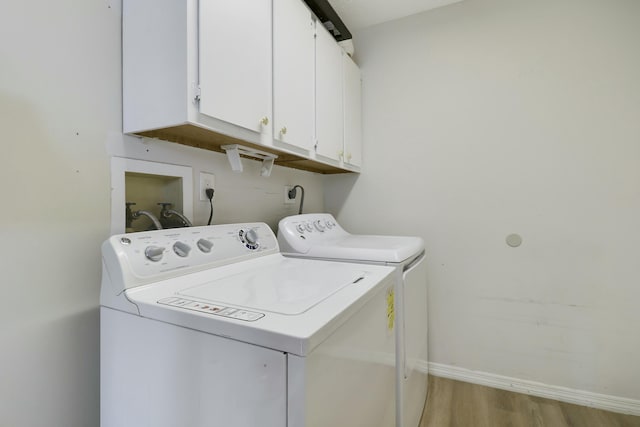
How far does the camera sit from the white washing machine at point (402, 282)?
1.13 m

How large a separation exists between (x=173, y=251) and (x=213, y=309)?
14.5 inches

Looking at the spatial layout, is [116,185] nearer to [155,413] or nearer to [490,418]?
[155,413]

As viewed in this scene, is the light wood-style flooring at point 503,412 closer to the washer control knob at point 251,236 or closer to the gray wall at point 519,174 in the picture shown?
the gray wall at point 519,174

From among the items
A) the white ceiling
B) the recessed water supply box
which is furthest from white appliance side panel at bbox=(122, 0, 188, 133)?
the white ceiling

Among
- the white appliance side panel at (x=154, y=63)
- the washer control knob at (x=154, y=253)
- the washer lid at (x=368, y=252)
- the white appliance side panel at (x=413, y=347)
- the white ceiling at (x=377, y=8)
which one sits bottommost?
the white appliance side panel at (x=413, y=347)

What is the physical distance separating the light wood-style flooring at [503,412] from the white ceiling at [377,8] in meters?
2.45

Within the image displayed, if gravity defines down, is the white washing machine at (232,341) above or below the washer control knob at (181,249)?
below

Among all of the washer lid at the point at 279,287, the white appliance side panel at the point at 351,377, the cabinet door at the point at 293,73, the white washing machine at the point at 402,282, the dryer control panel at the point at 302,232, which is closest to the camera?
the white appliance side panel at the point at 351,377

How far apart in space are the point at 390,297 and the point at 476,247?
111 centimetres

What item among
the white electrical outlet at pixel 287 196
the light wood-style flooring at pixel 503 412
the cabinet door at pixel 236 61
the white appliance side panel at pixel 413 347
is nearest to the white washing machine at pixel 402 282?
the white appliance side panel at pixel 413 347

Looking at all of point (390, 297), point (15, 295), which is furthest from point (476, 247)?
point (15, 295)

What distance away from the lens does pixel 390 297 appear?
105 cm

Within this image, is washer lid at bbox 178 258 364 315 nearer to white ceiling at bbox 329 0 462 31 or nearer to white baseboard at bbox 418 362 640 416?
white baseboard at bbox 418 362 640 416

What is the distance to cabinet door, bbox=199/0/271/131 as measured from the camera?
907 mm
